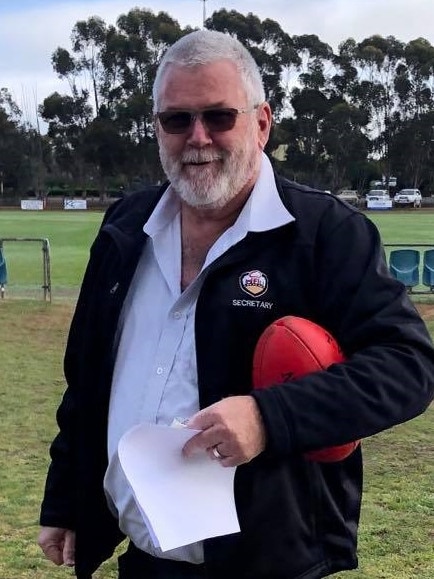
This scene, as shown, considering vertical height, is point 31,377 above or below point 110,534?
below

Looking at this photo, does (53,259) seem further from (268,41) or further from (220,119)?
(268,41)

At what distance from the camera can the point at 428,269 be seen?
17.4m

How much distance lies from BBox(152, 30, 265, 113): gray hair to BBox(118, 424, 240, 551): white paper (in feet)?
3.18

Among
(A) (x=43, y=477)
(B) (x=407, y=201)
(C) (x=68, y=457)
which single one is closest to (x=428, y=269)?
(A) (x=43, y=477)

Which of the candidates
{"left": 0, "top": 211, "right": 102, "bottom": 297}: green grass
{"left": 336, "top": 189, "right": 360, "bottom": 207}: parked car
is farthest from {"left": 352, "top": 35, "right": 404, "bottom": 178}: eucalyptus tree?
{"left": 0, "top": 211, "right": 102, "bottom": 297}: green grass

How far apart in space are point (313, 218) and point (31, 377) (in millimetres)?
8503

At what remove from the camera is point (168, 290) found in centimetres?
261

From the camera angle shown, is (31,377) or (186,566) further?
(31,377)

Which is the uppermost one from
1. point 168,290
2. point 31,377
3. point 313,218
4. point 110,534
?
point 313,218

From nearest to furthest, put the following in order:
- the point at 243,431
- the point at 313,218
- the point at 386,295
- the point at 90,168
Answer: the point at 243,431, the point at 386,295, the point at 313,218, the point at 90,168

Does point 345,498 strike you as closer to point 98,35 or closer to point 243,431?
point 243,431

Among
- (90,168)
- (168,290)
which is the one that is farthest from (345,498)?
(90,168)

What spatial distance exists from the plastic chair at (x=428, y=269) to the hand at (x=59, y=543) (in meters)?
15.1

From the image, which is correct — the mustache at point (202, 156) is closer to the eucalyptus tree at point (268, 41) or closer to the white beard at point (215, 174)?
the white beard at point (215, 174)
